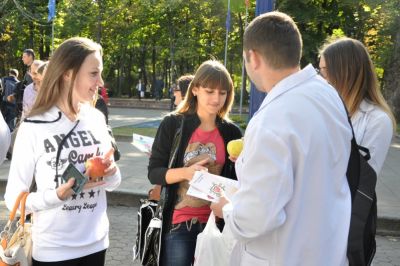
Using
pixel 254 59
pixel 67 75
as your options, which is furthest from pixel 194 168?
pixel 254 59

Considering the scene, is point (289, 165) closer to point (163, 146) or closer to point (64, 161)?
point (64, 161)

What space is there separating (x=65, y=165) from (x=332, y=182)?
4.24 feet

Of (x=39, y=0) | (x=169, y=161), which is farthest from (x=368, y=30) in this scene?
(x=169, y=161)

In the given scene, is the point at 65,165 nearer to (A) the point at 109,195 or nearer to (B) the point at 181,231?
(B) the point at 181,231

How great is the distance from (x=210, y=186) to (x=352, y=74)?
3.53 ft

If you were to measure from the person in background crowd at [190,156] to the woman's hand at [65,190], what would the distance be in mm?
714

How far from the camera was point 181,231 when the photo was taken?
2717 mm

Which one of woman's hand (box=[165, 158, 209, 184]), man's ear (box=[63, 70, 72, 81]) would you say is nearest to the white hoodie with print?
man's ear (box=[63, 70, 72, 81])

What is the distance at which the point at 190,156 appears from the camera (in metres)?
2.74

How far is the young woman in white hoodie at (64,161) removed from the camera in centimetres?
217

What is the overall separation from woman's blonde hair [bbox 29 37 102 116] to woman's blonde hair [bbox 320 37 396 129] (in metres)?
1.44

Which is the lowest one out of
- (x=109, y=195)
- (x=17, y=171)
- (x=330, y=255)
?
(x=109, y=195)

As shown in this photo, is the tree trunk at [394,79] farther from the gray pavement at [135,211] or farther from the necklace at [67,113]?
the necklace at [67,113]

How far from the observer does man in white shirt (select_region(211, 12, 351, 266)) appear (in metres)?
1.57
